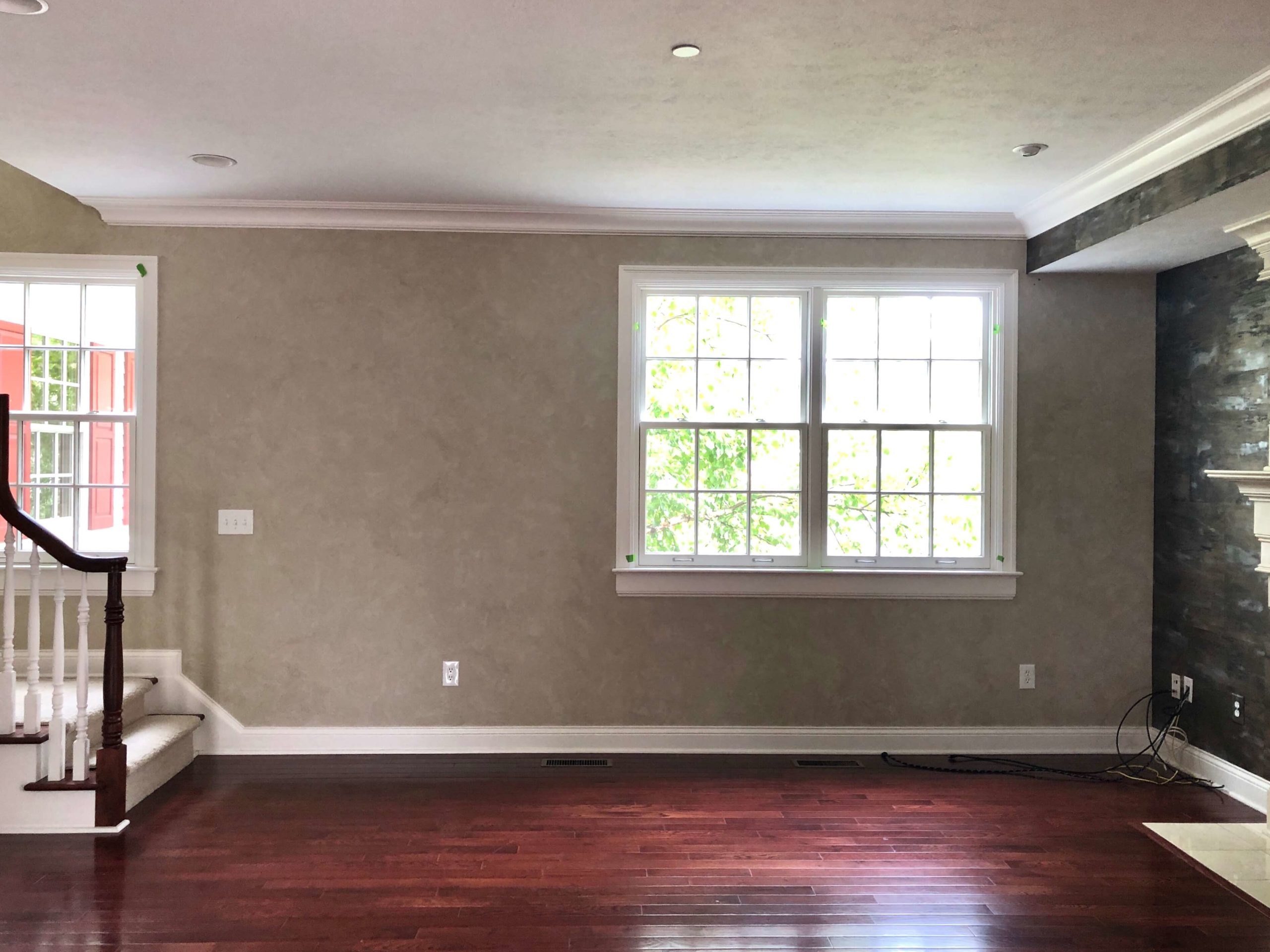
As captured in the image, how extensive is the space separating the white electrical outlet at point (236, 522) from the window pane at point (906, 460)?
10.2 feet

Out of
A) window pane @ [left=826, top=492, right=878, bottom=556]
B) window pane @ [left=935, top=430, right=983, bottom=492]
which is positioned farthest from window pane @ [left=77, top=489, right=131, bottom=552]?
window pane @ [left=935, top=430, right=983, bottom=492]

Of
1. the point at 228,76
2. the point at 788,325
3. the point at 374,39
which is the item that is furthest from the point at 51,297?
the point at 788,325

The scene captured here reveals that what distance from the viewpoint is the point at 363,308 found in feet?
14.4

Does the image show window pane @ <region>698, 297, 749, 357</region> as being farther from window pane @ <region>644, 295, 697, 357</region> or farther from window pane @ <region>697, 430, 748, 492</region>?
window pane @ <region>697, 430, 748, 492</region>

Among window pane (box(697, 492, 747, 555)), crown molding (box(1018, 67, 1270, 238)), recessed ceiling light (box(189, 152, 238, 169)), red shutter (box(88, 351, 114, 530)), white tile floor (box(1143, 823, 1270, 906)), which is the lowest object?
white tile floor (box(1143, 823, 1270, 906))

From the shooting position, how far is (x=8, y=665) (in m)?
3.38

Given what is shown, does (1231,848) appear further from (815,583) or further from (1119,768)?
(815,583)

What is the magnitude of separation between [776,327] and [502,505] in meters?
1.62

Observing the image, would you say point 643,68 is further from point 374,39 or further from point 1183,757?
point 1183,757

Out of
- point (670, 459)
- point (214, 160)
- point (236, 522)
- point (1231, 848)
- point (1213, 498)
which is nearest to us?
point (1231, 848)

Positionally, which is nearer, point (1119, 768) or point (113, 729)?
point (113, 729)

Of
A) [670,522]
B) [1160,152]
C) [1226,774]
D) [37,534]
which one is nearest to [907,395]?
[670,522]

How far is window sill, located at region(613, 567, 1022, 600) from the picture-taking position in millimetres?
4414

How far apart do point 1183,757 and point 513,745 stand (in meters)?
3.16
